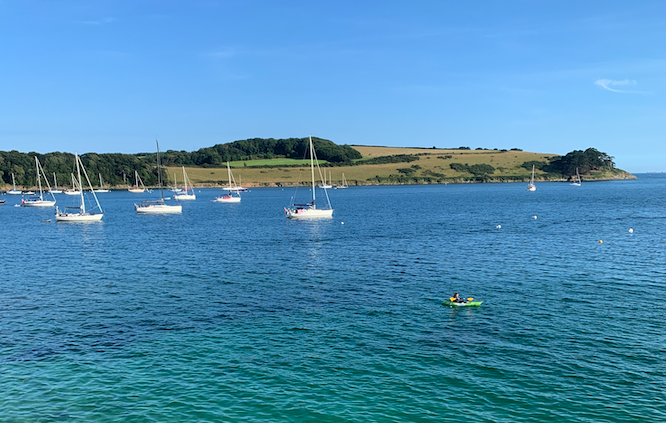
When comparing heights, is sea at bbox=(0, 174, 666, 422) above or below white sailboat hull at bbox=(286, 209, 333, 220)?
below

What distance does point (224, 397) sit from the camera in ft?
79.0

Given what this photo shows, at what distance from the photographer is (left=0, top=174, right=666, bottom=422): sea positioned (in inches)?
917

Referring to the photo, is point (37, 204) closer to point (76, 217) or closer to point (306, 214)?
point (76, 217)

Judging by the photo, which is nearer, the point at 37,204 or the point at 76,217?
the point at 76,217

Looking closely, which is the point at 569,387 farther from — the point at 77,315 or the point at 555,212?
the point at 555,212

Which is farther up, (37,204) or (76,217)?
(37,204)

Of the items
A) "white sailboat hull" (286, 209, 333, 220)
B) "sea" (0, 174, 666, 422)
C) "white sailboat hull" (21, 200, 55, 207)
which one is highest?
"white sailboat hull" (21, 200, 55, 207)

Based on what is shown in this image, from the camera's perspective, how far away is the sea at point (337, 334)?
23281mm

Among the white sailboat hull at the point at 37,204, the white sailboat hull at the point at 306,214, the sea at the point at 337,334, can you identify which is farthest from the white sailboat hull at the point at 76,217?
the white sailboat hull at the point at 37,204

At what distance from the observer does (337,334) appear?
105 feet

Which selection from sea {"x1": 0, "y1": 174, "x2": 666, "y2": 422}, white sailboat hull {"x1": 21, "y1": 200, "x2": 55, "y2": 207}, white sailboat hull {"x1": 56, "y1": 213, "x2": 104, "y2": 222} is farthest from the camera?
white sailboat hull {"x1": 21, "y1": 200, "x2": 55, "y2": 207}

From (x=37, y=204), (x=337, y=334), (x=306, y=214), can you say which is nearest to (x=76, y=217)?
(x=306, y=214)

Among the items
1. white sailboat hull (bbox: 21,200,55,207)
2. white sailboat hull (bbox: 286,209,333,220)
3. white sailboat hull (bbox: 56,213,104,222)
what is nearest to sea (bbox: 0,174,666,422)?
white sailboat hull (bbox: 286,209,333,220)

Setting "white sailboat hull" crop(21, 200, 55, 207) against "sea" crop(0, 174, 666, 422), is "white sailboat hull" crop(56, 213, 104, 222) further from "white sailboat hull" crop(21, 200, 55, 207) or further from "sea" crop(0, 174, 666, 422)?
"white sailboat hull" crop(21, 200, 55, 207)
